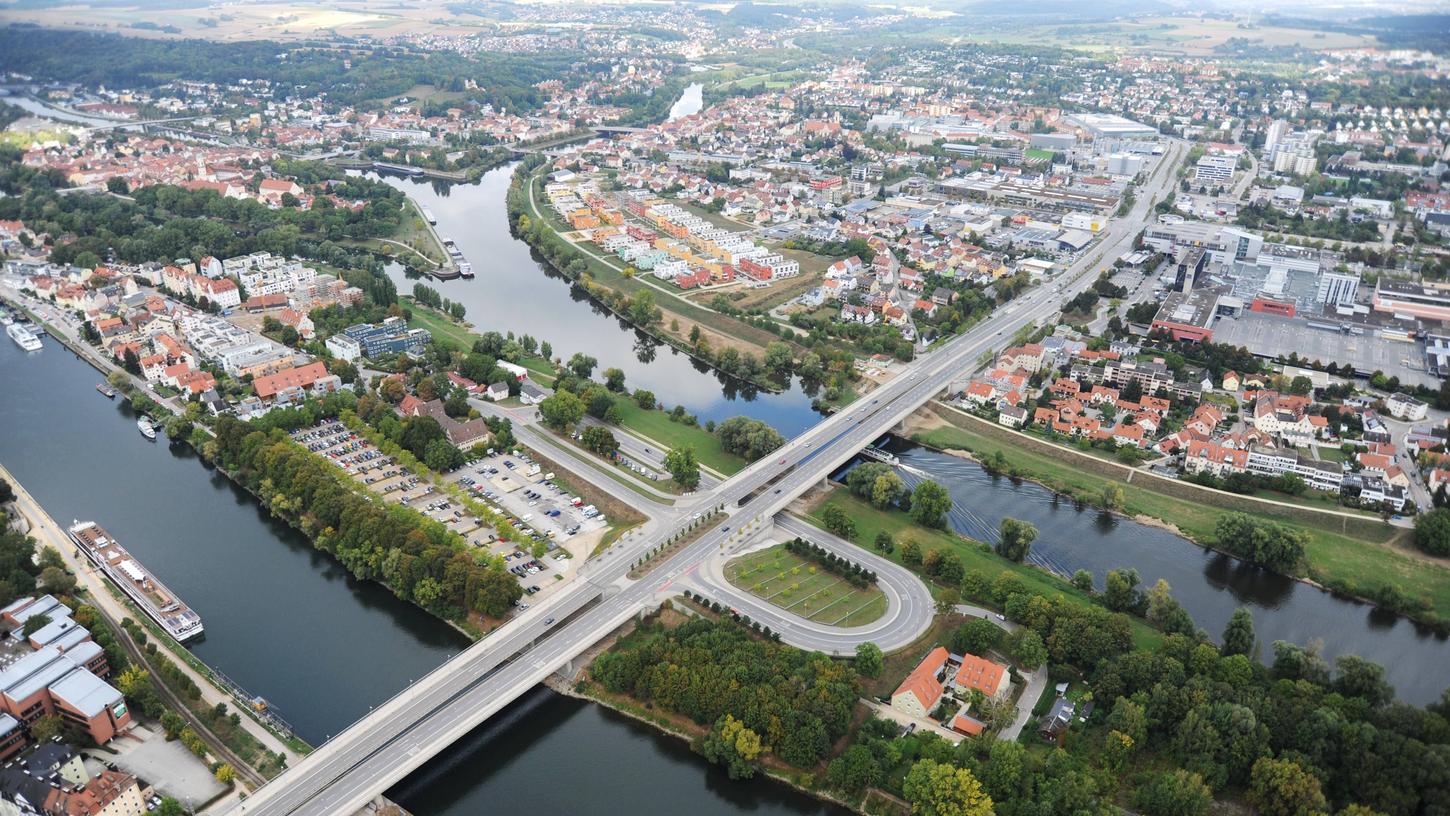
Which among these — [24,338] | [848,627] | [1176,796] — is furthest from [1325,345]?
[24,338]

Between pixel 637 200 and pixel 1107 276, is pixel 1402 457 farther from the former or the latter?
pixel 637 200

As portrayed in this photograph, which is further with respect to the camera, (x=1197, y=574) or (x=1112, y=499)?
(x=1112, y=499)

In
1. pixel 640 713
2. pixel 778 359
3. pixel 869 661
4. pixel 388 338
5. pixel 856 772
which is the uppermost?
pixel 388 338

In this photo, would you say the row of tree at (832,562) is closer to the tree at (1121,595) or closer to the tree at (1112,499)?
the tree at (1121,595)

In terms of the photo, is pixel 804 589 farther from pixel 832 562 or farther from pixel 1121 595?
pixel 1121 595

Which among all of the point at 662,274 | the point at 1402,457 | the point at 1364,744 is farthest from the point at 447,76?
the point at 1364,744

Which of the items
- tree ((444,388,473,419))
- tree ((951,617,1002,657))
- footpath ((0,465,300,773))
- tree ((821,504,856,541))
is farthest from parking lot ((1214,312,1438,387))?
footpath ((0,465,300,773))

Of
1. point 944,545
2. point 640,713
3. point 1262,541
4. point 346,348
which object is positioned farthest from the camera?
point 346,348
